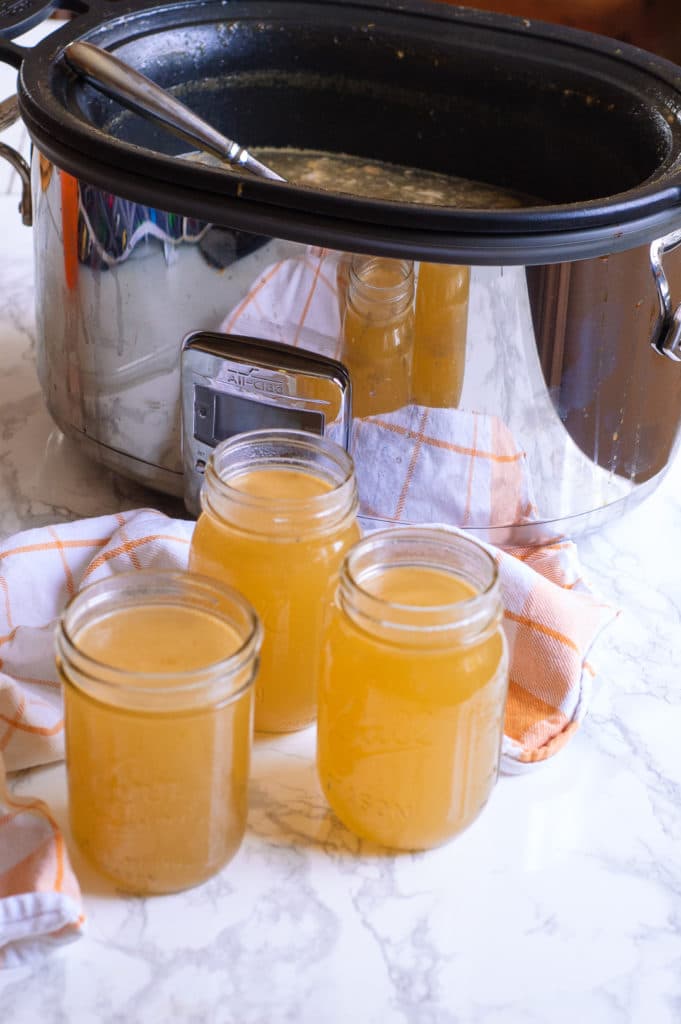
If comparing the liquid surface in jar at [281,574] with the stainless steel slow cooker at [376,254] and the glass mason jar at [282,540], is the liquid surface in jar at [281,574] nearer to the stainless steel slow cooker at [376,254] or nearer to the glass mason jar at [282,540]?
the glass mason jar at [282,540]

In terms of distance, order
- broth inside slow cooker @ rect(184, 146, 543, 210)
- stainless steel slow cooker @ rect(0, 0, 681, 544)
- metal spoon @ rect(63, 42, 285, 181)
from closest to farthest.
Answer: stainless steel slow cooker @ rect(0, 0, 681, 544) < metal spoon @ rect(63, 42, 285, 181) < broth inside slow cooker @ rect(184, 146, 543, 210)

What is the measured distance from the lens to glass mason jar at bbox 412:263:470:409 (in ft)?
2.78

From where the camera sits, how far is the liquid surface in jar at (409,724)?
26.3 inches

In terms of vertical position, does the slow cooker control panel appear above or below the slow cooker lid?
below

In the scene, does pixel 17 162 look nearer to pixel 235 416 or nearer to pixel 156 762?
pixel 235 416

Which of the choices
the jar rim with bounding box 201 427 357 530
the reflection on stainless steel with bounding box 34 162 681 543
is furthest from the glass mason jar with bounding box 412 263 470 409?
the jar rim with bounding box 201 427 357 530

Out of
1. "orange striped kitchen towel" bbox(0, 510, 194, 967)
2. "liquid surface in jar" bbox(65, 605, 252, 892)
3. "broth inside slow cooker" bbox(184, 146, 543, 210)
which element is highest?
"broth inside slow cooker" bbox(184, 146, 543, 210)

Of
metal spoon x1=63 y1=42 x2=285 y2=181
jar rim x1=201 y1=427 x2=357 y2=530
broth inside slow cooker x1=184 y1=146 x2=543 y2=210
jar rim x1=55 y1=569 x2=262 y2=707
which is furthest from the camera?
broth inside slow cooker x1=184 y1=146 x2=543 y2=210

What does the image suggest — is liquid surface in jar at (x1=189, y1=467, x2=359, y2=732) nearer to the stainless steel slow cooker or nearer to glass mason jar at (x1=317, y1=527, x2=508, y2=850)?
glass mason jar at (x1=317, y1=527, x2=508, y2=850)

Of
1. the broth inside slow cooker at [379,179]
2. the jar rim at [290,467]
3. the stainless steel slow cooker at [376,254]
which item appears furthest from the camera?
the broth inside slow cooker at [379,179]

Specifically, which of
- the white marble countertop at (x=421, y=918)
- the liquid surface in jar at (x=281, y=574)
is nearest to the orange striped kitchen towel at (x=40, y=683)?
the white marble countertop at (x=421, y=918)

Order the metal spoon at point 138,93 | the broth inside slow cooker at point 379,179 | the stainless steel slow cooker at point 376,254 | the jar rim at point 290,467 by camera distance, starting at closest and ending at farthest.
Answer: the jar rim at point 290,467 → the stainless steel slow cooker at point 376,254 → the metal spoon at point 138,93 → the broth inside slow cooker at point 379,179

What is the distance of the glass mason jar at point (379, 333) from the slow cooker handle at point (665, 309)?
0.58ft

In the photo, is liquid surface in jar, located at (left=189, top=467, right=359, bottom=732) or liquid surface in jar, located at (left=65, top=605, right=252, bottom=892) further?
liquid surface in jar, located at (left=189, top=467, right=359, bottom=732)
